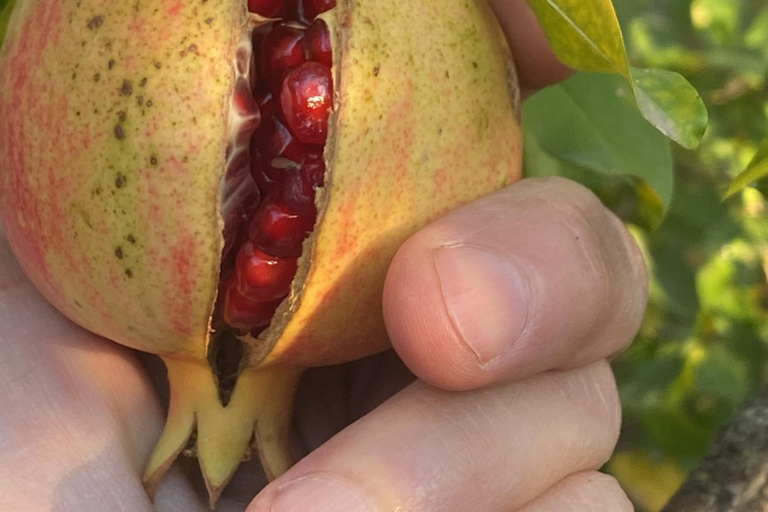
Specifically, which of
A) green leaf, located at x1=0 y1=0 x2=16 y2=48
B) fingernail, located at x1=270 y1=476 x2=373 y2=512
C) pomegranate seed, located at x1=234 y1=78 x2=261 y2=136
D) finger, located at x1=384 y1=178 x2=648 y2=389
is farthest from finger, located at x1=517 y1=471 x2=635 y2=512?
green leaf, located at x1=0 y1=0 x2=16 y2=48

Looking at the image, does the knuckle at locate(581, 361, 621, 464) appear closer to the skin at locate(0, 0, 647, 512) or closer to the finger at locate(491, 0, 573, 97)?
the skin at locate(0, 0, 647, 512)

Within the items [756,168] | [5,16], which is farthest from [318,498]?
[5,16]

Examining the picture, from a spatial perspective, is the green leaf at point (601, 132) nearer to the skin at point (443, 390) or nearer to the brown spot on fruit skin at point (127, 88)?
the skin at point (443, 390)

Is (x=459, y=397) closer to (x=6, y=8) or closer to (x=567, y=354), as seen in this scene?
(x=567, y=354)

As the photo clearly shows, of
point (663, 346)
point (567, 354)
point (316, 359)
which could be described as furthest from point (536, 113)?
point (663, 346)

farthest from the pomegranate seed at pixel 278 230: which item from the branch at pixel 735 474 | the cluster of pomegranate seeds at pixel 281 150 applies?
the branch at pixel 735 474
